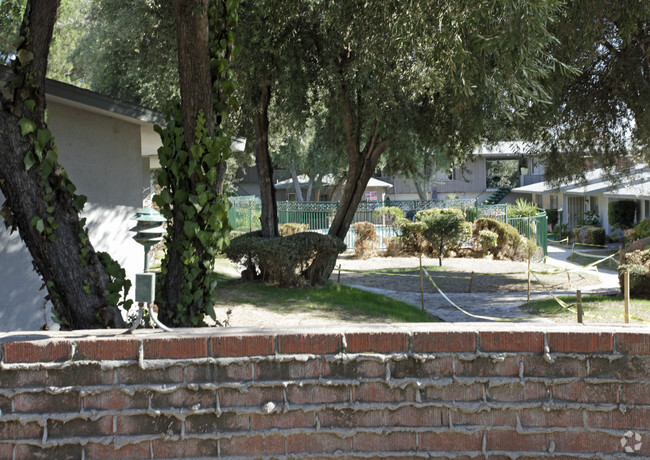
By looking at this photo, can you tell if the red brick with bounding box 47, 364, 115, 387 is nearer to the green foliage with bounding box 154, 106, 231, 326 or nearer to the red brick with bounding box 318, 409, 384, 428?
the red brick with bounding box 318, 409, 384, 428

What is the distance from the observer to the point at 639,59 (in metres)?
12.8

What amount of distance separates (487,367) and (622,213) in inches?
1185

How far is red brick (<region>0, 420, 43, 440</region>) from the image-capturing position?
3195mm

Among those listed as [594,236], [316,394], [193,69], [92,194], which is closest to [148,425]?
[316,394]

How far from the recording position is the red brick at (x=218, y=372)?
325cm

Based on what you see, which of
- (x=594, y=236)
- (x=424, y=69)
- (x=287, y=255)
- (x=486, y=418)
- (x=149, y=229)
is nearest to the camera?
(x=486, y=418)

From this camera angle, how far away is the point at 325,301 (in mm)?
12758

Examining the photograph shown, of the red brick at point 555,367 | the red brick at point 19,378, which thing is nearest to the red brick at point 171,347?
the red brick at point 19,378

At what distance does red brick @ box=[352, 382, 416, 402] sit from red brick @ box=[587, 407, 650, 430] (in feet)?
3.00

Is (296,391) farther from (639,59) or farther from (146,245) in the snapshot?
(639,59)

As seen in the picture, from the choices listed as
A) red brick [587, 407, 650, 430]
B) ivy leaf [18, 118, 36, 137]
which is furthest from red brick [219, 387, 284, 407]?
ivy leaf [18, 118, 36, 137]

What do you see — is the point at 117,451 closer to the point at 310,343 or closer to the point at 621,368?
the point at 310,343

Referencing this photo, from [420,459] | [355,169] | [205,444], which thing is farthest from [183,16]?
[355,169]

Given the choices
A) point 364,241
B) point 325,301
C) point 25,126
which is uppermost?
point 25,126
